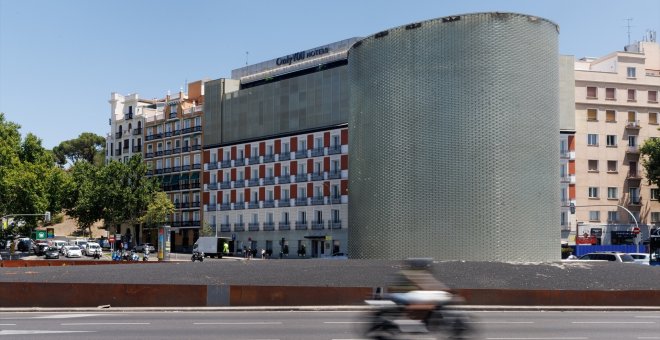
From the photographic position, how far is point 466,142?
38344 mm

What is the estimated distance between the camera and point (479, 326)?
20828 millimetres

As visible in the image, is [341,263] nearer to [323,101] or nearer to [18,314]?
[18,314]

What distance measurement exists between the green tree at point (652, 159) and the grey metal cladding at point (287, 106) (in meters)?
33.4

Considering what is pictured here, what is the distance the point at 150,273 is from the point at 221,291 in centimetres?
646

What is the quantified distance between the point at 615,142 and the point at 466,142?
56.3 metres

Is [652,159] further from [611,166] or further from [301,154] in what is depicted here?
[301,154]

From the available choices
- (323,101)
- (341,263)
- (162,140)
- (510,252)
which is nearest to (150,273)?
(341,263)

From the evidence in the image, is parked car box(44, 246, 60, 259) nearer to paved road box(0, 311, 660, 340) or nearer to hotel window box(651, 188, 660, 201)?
paved road box(0, 311, 660, 340)

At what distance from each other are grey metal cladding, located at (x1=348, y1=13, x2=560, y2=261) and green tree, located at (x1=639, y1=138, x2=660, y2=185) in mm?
48096

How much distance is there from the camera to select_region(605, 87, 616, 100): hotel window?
88.2 metres

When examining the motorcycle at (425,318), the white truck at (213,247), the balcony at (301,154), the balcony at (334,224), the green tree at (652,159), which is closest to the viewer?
the motorcycle at (425,318)

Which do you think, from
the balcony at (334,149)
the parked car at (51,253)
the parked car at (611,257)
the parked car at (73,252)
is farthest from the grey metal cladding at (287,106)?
the parked car at (611,257)

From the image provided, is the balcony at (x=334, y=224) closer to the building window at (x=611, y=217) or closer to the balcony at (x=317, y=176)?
the balcony at (x=317, y=176)

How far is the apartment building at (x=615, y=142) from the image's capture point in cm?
8719
